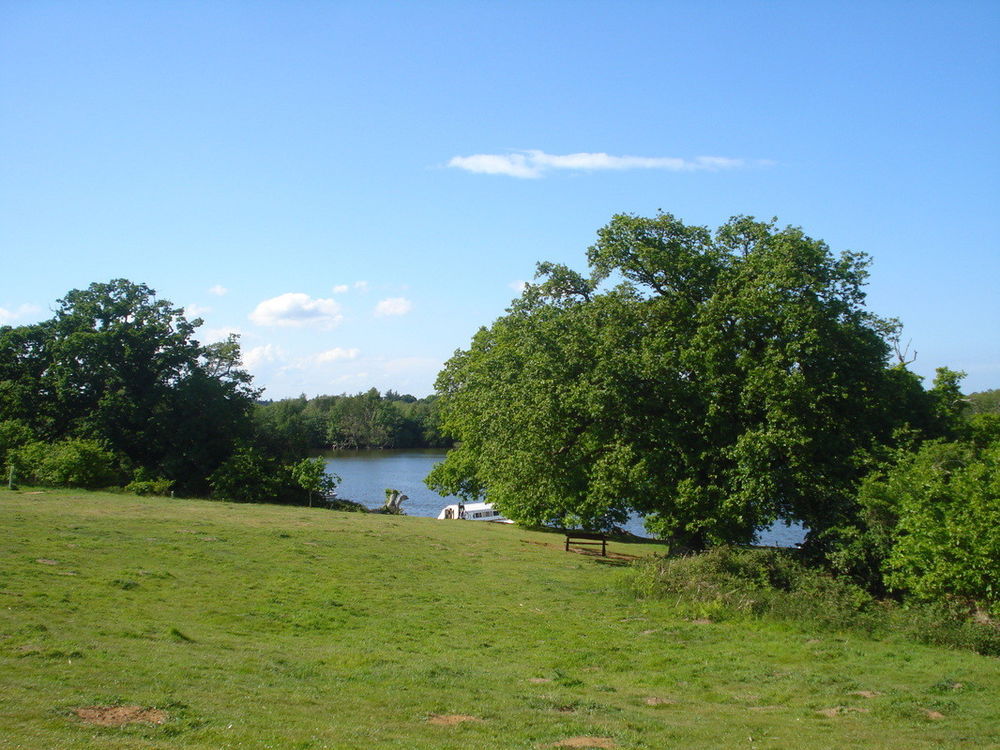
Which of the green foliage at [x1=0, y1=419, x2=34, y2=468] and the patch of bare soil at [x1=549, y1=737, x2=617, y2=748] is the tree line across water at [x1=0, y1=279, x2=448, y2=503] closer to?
the green foliage at [x1=0, y1=419, x2=34, y2=468]

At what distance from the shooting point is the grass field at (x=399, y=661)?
34.1ft

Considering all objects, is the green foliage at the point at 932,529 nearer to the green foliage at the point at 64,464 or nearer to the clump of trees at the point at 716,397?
the clump of trees at the point at 716,397

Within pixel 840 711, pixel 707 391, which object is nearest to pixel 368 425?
pixel 707 391

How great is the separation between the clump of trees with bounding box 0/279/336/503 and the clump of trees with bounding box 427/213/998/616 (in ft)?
85.2

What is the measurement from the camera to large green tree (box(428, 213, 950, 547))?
25234mm

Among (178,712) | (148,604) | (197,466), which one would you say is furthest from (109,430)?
(178,712)

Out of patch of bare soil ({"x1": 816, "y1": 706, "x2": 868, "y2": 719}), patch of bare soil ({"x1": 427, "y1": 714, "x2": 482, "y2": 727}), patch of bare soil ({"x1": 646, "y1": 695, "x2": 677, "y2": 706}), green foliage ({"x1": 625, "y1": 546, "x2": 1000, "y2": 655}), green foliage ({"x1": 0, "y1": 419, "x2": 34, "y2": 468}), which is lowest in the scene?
patch of bare soil ({"x1": 646, "y1": 695, "x2": 677, "y2": 706})

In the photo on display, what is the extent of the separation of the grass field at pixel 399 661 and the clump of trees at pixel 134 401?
22694 mm

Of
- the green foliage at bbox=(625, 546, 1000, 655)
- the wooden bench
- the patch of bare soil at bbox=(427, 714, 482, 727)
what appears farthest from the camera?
the wooden bench

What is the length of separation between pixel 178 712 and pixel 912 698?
12.1 meters

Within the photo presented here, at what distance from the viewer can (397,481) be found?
80.6 m

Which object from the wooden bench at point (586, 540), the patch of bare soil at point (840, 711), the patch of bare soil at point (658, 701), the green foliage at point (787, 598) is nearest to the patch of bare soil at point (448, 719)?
the patch of bare soil at point (658, 701)

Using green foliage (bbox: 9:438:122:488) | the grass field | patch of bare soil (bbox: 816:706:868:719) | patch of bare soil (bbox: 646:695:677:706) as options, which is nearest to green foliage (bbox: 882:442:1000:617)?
the grass field

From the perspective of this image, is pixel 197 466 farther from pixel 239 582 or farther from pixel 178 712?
pixel 178 712
